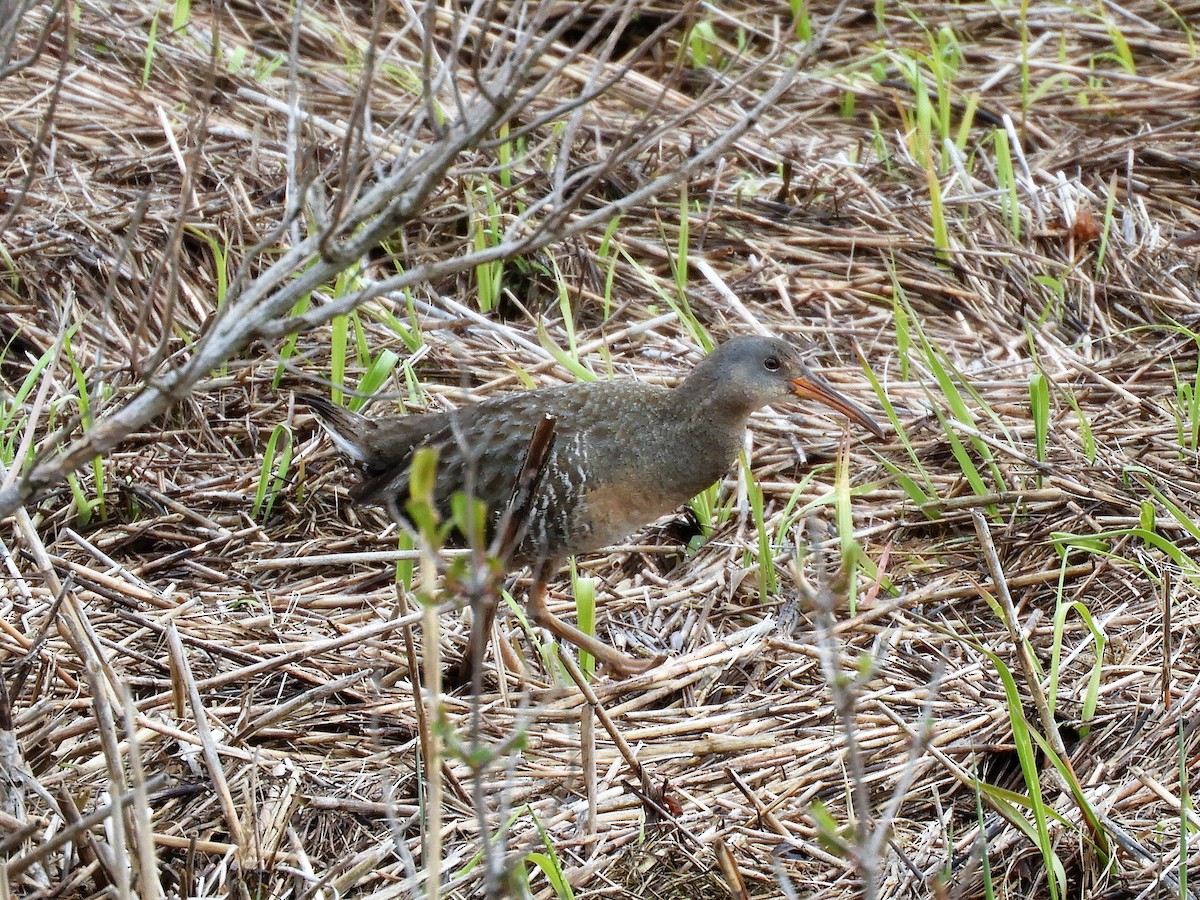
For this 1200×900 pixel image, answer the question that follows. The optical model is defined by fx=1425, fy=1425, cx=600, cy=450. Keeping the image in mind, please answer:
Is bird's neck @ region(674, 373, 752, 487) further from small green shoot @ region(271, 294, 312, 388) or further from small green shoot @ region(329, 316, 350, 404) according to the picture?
small green shoot @ region(271, 294, 312, 388)

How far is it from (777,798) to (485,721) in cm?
85

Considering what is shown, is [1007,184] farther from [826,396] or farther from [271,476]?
[271,476]

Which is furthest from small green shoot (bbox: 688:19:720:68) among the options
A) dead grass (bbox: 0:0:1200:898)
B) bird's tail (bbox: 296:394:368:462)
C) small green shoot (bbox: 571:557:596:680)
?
small green shoot (bbox: 571:557:596:680)

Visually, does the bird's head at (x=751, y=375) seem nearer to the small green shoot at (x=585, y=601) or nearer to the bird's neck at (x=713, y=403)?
the bird's neck at (x=713, y=403)

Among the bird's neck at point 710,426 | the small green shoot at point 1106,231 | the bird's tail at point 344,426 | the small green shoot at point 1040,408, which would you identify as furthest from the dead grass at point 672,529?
the bird's neck at point 710,426

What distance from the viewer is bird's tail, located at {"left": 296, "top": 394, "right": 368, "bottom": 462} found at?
4.54 meters

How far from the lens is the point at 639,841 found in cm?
338

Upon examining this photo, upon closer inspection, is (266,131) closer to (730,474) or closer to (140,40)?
(140,40)

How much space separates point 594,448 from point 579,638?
22.2 inches

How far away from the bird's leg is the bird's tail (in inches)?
28.6

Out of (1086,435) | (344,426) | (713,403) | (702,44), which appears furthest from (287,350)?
(702,44)

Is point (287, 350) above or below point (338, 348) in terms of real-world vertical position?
below

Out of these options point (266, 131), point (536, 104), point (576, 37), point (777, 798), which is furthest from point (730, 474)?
point (576, 37)

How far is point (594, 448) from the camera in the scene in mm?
4234
